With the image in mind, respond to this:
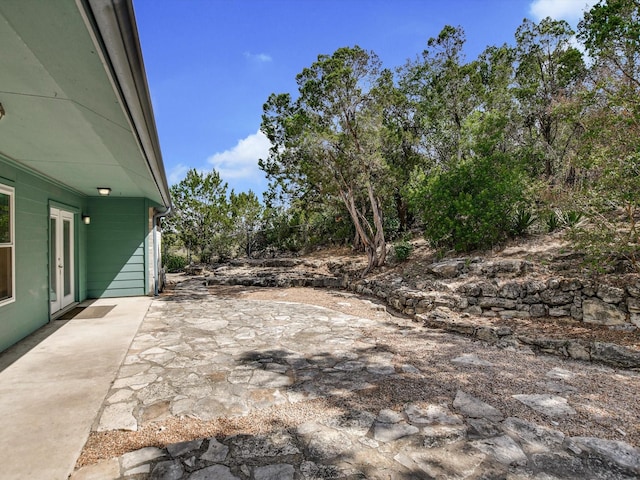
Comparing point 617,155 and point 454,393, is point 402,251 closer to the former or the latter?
point 617,155

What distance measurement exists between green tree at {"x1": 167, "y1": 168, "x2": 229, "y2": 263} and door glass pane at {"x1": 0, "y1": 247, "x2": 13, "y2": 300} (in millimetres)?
11839

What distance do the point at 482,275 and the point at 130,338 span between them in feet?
19.5

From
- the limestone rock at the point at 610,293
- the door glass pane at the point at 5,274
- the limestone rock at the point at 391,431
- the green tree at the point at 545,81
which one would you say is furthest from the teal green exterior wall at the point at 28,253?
the green tree at the point at 545,81

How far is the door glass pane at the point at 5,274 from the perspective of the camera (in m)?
4.11

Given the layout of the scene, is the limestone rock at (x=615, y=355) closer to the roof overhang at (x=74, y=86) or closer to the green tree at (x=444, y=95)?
the roof overhang at (x=74, y=86)

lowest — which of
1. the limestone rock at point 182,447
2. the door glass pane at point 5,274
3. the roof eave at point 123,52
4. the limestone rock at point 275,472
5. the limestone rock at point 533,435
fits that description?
the limestone rock at point 533,435

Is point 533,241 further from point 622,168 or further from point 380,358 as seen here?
point 380,358

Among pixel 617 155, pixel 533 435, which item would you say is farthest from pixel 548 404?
pixel 617 155

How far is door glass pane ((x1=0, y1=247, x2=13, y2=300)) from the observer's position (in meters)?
4.11

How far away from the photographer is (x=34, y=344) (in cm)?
427

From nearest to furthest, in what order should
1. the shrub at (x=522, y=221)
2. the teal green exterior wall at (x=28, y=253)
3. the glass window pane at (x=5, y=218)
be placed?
the glass window pane at (x=5, y=218) → the teal green exterior wall at (x=28, y=253) → the shrub at (x=522, y=221)

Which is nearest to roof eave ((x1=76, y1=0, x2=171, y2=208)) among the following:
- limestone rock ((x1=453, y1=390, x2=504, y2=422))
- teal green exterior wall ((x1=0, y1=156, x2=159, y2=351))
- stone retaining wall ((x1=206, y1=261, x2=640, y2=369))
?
teal green exterior wall ((x1=0, y1=156, x2=159, y2=351))

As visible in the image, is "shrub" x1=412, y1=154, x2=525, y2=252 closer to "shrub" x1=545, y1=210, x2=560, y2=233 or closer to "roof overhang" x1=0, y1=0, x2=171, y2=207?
"shrub" x1=545, y1=210, x2=560, y2=233

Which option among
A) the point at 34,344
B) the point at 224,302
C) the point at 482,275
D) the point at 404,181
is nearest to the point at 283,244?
the point at 404,181
